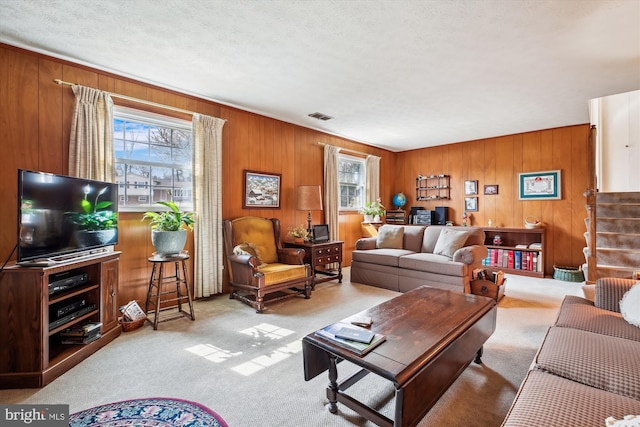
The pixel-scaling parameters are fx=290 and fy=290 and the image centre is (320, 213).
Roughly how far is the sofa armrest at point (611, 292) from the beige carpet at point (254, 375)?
617mm

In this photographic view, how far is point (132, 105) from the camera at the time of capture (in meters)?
3.14

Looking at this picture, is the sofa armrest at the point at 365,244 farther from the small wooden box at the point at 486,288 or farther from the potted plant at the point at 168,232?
the potted plant at the point at 168,232

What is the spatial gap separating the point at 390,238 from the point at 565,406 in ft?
12.3

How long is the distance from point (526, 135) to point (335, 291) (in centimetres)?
453

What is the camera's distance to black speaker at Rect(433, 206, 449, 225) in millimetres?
6145

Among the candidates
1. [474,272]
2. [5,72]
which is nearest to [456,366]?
[474,272]

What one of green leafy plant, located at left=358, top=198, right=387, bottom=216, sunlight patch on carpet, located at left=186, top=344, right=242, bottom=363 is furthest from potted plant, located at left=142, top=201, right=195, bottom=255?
green leafy plant, located at left=358, top=198, right=387, bottom=216

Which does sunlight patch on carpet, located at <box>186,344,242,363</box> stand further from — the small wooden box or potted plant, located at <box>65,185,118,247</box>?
the small wooden box

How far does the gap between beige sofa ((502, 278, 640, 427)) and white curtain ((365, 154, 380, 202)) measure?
175 inches

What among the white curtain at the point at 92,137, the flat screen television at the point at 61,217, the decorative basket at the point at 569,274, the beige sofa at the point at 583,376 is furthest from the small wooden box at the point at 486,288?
the white curtain at the point at 92,137

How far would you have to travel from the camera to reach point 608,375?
4.07ft

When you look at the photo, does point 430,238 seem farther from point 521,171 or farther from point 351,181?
point 521,171

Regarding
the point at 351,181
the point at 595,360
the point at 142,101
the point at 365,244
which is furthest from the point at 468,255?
the point at 142,101

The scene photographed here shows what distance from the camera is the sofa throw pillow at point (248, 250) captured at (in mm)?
3539
